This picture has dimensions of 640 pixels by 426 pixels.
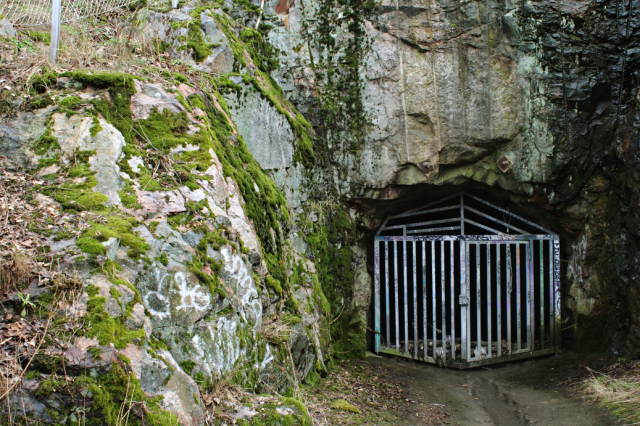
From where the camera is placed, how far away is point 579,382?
5.52 m

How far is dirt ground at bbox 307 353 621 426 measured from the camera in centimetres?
433

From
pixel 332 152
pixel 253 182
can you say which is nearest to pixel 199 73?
pixel 253 182

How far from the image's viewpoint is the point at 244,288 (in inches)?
143

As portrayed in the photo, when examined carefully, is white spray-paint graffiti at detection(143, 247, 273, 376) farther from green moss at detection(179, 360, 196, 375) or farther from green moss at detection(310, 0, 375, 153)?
green moss at detection(310, 0, 375, 153)

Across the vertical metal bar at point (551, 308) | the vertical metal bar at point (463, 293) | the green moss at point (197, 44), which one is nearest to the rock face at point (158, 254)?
the green moss at point (197, 44)

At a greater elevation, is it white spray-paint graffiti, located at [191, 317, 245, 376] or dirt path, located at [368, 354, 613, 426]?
white spray-paint graffiti, located at [191, 317, 245, 376]

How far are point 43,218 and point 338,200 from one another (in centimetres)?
446

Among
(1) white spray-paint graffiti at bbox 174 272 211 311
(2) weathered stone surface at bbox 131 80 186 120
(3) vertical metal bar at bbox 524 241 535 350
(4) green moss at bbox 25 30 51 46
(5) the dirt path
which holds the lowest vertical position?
(5) the dirt path

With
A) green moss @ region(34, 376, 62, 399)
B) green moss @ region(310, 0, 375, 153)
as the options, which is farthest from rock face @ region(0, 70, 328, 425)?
green moss @ region(310, 0, 375, 153)

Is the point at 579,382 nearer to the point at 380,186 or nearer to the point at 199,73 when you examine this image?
the point at 380,186

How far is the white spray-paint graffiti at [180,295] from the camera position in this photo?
290 cm

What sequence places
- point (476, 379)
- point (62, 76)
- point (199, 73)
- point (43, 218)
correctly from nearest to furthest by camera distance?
point (43, 218) → point (62, 76) → point (199, 73) → point (476, 379)

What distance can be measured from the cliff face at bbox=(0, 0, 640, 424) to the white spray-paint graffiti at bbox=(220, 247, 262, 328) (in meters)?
0.02

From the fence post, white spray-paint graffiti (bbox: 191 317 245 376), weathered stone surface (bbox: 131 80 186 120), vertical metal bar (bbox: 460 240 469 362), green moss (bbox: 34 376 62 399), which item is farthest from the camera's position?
vertical metal bar (bbox: 460 240 469 362)
